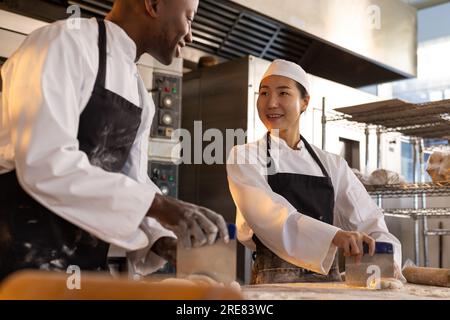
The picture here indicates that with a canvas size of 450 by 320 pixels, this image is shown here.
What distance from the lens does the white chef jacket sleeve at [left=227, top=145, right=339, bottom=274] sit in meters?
1.72

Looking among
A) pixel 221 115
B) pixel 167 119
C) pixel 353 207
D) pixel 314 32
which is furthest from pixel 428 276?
pixel 314 32

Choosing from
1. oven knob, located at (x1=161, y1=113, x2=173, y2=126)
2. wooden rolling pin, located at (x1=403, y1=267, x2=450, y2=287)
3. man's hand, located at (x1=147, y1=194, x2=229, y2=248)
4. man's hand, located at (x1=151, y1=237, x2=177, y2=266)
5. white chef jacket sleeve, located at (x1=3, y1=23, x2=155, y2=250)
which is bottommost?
wooden rolling pin, located at (x1=403, y1=267, x2=450, y2=287)

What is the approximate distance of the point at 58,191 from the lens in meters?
1.06

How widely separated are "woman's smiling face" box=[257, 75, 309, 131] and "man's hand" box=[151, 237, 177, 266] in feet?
2.80

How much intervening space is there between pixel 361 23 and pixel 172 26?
2.71 m

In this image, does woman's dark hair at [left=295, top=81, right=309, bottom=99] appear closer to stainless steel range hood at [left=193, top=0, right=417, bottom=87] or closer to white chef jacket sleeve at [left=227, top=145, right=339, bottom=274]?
white chef jacket sleeve at [left=227, top=145, right=339, bottom=274]

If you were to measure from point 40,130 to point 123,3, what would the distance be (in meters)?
0.50

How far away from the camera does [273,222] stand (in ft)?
5.98

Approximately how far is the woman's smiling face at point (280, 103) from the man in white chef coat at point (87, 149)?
2.32 ft

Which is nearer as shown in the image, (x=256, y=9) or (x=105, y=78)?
(x=105, y=78)

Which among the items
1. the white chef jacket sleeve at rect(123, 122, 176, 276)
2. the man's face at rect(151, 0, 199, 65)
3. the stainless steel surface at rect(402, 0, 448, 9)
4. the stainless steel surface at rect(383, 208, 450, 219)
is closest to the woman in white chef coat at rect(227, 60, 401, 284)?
the white chef jacket sleeve at rect(123, 122, 176, 276)
